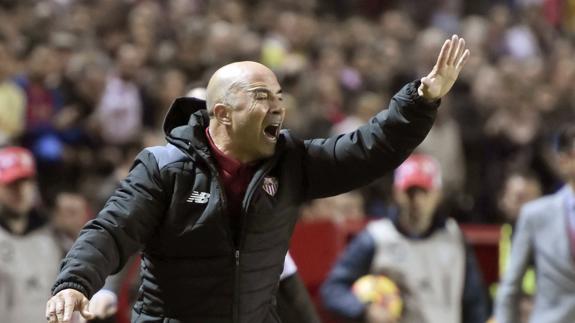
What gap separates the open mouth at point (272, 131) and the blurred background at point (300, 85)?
16.0 feet

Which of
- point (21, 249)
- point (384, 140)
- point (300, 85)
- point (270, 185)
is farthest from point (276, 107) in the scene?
point (300, 85)

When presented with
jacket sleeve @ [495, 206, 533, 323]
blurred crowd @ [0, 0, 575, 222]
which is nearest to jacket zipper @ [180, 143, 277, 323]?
jacket sleeve @ [495, 206, 533, 323]

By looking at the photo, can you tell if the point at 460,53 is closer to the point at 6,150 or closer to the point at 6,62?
the point at 6,150

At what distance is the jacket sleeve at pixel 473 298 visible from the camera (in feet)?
25.8

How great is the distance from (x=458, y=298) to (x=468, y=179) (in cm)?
596

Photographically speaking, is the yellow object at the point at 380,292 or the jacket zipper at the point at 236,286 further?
the yellow object at the point at 380,292

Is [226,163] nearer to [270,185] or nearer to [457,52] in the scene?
[270,185]

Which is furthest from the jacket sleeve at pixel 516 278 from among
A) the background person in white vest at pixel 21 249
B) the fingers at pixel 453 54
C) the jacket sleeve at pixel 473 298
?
the background person in white vest at pixel 21 249

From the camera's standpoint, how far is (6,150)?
873cm

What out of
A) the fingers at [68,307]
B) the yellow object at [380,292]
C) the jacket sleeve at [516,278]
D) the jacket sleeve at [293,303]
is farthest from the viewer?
the yellow object at [380,292]

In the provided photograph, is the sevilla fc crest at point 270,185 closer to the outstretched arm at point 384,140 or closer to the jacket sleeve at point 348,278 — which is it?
the outstretched arm at point 384,140

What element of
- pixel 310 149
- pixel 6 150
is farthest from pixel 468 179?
pixel 310 149

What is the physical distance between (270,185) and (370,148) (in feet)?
1.46

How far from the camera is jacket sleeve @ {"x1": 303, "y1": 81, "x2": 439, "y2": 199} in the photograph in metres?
5.18
